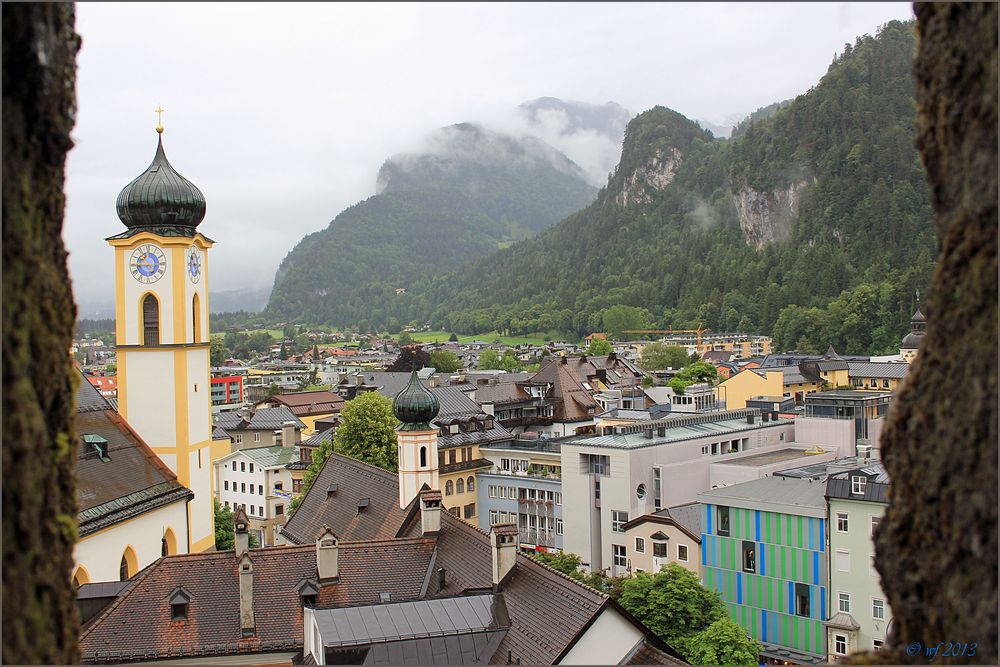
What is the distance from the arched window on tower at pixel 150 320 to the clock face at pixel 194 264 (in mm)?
1453

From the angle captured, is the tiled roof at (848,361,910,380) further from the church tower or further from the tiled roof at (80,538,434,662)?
the tiled roof at (80,538,434,662)

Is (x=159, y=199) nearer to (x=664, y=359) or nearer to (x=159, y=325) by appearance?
(x=159, y=325)

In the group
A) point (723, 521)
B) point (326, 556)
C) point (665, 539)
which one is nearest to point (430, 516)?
point (326, 556)

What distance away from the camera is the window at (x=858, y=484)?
103 feet

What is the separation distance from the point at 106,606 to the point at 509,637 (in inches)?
389

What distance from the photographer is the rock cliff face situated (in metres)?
190

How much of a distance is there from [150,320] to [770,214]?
584 feet

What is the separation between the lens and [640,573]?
29719 mm

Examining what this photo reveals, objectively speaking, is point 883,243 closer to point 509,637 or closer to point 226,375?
point 226,375

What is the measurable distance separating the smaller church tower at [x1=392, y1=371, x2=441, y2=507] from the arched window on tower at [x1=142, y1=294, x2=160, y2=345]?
33.6 feet

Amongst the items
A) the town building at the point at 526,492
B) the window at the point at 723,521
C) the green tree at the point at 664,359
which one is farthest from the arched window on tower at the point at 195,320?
the green tree at the point at 664,359

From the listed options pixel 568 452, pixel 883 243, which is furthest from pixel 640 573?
pixel 883 243

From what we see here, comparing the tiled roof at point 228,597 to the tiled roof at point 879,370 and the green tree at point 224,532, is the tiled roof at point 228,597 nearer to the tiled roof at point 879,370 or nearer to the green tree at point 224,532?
the green tree at point 224,532

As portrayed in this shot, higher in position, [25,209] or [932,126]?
[932,126]
